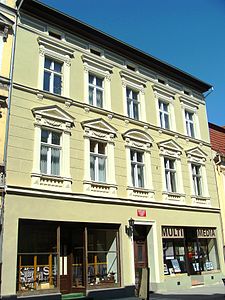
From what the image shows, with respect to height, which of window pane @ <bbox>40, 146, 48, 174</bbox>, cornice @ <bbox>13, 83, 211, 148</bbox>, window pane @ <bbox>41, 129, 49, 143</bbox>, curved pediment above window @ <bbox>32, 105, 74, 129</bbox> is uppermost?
cornice @ <bbox>13, 83, 211, 148</bbox>

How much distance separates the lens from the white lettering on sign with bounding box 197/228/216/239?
19.0 m

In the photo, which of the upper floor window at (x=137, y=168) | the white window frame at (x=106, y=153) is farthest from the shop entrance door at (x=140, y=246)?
the white window frame at (x=106, y=153)

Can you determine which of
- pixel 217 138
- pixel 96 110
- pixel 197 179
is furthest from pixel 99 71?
pixel 217 138

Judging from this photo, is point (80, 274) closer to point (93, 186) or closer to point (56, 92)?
point (93, 186)

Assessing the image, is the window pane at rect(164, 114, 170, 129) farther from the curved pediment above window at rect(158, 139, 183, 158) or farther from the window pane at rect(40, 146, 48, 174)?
the window pane at rect(40, 146, 48, 174)

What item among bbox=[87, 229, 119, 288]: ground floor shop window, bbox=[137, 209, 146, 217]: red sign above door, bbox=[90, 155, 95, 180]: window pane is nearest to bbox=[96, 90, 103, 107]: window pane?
bbox=[90, 155, 95, 180]: window pane

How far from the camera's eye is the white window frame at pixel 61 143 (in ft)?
43.0

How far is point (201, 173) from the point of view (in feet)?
67.6

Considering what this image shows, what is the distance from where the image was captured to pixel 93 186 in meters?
14.7

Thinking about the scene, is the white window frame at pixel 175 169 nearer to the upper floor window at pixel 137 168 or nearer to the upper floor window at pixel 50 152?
the upper floor window at pixel 137 168

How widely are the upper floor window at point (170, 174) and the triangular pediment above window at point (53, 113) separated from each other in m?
6.26

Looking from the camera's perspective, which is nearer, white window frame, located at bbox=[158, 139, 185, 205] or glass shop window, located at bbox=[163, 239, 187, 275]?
glass shop window, located at bbox=[163, 239, 187, 275]

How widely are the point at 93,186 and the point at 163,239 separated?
479 centimetres

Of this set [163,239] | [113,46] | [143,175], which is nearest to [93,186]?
[143,175]
